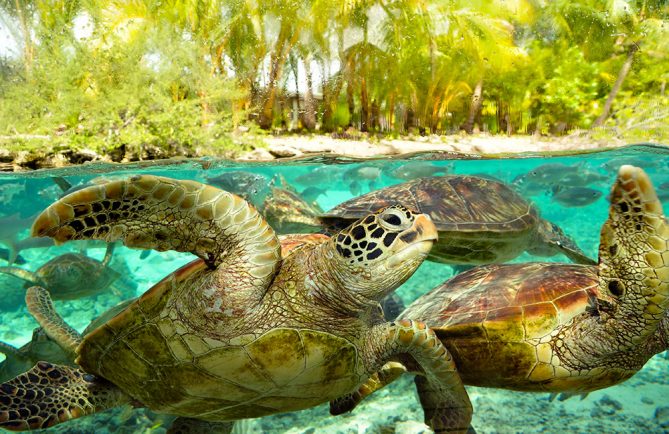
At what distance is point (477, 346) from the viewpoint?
9.49 ft

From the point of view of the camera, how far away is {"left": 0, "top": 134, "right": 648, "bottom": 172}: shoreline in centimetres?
841

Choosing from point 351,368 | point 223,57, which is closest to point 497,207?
point 351,368

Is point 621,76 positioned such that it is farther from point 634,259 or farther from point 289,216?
point 634,259

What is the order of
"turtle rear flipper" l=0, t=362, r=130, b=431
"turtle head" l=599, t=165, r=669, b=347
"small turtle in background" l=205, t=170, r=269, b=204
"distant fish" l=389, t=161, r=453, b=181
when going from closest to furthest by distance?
"turtle head" l=599, t=165, r=669, b=347, "turtle rear flipper" l=0, t=362, r=130, b=431, "distant fish" l=389, t=161, r=453, b=181, "small turtle in background" l=205, t=170, r=269, b=204

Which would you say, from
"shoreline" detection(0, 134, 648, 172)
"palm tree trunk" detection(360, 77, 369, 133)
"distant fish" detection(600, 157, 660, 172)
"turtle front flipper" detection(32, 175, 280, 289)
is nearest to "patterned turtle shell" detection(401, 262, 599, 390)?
"turtle front flipper" detection(32, 175, 280, 289)

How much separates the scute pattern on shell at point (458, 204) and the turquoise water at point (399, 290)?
198 cm

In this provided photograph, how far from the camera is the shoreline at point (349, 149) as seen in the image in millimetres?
8414

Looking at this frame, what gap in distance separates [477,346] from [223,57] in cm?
630

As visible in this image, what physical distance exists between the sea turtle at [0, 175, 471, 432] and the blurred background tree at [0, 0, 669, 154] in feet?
17.1

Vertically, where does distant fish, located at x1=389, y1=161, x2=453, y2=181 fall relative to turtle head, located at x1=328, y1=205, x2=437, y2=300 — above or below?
below

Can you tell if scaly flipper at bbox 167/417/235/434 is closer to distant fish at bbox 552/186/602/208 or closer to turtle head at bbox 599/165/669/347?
turtle head at bbox 599/165/669/347

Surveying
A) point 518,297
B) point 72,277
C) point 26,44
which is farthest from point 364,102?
point 26,44

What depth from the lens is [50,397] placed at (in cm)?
270

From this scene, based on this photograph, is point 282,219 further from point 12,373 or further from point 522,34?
point 522,34
